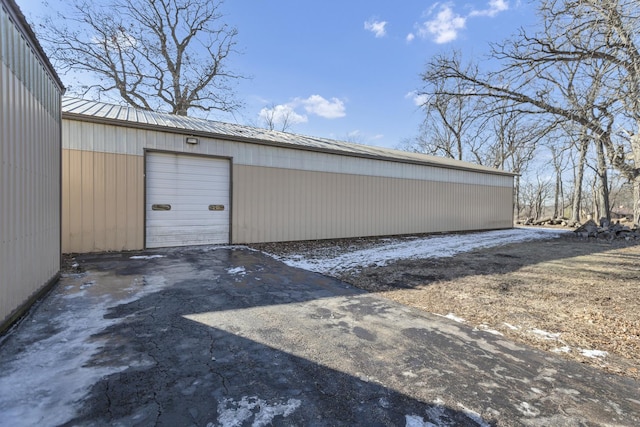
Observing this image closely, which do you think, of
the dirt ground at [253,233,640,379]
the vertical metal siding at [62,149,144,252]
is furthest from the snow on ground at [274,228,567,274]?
the vertical metal siding at [62,149,144,252]

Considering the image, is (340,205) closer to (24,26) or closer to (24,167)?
(24,167)

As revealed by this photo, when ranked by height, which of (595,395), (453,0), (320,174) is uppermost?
(453,0)

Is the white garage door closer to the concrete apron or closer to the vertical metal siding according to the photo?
the vertical metal siding

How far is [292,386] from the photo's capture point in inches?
78.4

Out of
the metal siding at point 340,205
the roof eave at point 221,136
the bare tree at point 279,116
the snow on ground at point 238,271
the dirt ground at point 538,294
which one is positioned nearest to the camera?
the dirt ground at point 538,294

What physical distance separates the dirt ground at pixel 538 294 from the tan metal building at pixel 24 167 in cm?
384

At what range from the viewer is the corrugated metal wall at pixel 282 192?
625 centimetres

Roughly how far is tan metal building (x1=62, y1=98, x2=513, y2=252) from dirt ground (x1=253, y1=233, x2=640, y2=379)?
1.55 meters

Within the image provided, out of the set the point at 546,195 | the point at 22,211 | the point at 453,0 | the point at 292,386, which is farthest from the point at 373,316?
the point at 546,195

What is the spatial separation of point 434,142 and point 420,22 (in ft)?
70.8

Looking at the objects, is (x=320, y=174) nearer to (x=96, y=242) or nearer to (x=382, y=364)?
(x=96, y=242)

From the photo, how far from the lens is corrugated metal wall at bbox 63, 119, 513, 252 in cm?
625

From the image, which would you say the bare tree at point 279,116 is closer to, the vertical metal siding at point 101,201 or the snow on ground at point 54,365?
the vertical metal siding at point 101,201

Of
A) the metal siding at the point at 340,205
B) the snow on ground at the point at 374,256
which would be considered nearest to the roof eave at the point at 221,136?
the metal siding at the point at 340,205
